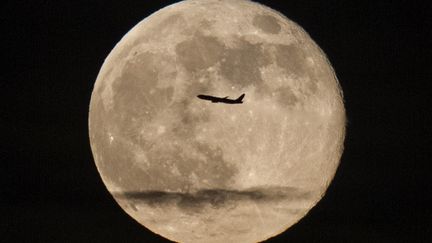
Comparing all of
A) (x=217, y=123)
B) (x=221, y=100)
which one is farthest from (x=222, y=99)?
(x=217, y=123)

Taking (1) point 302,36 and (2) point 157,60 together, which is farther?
(1) point 302,36

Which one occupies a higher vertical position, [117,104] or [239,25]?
[239,25]

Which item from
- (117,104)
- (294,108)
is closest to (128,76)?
(117,104)

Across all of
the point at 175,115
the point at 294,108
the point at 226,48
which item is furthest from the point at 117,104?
the point at 294,108

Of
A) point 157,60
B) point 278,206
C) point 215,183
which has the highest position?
point 157,60

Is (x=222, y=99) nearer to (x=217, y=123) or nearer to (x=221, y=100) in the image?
(x=221, y=100)

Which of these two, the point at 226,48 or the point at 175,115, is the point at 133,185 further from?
the point at 226,48
